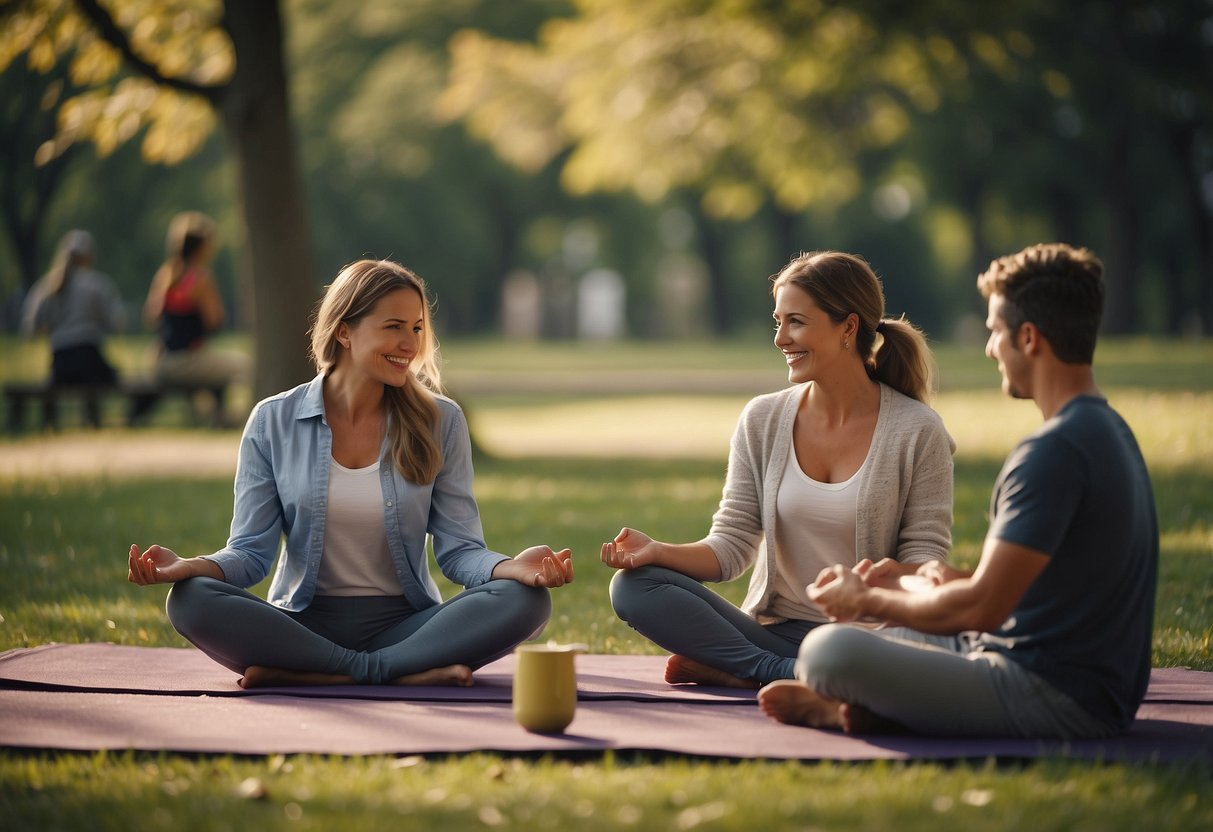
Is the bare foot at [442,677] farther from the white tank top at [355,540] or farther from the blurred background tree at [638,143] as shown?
the blurred background tree at [638,143]

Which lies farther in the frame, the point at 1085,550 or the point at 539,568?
Answer: the point at 539,568

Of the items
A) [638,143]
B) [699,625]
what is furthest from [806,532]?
[638,143]

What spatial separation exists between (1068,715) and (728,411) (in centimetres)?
1480

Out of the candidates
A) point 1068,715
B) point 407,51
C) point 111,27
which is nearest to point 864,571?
point 1068,715

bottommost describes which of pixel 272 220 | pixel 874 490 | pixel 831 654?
pixel 831 654

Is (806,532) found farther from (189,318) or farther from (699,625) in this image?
(189,318)

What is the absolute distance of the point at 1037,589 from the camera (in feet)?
13.2

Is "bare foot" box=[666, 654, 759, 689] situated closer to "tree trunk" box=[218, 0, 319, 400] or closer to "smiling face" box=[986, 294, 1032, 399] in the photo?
"smiling face" box=[986, 294, 1032, 399]

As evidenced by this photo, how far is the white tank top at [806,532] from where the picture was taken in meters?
5.02

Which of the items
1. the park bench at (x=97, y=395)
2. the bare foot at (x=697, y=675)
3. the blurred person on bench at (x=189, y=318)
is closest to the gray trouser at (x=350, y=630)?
the bare foot at (x=697, y=675)

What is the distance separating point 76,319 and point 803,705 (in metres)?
13.5

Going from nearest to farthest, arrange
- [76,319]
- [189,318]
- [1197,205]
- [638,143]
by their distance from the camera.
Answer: [76,319], [189,318], [638,143], [1197,205]

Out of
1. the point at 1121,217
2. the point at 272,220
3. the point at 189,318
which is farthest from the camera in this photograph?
the point at 1121,217

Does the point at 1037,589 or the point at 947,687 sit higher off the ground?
the point at 1037,589
